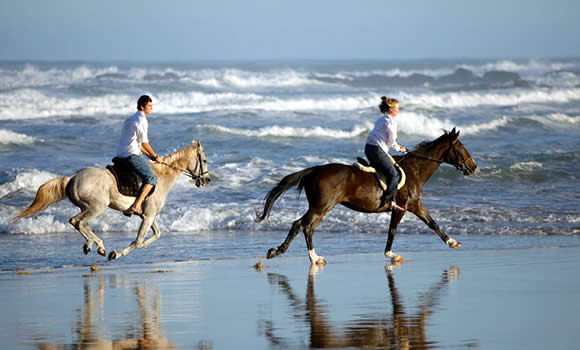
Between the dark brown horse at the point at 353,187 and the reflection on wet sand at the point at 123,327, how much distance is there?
2328mm

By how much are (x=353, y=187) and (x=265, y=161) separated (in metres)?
12.8

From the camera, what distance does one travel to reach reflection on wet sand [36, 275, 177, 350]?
6414 millimetres

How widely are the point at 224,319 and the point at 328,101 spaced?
145 ft

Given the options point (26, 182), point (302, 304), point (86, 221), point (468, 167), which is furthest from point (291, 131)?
point (302, 304)

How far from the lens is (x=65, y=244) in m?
13.6

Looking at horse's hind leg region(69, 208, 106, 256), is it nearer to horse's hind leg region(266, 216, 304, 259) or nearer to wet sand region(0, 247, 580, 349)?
wet sand region(0, 247, 580, 349)

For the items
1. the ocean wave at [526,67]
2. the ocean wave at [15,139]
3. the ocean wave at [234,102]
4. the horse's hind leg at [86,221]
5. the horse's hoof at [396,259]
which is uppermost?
the ocean wave at [526,67]

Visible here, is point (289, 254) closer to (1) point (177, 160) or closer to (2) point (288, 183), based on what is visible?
(2) point (288, 183)

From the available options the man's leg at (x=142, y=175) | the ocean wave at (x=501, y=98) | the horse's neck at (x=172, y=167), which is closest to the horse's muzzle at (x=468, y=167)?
the horse's neck at (x=172, y=167)

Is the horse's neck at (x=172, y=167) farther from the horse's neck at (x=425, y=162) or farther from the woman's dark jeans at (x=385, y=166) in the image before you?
the horse's neck at (x=425, y=162)

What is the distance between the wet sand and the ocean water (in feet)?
5.77

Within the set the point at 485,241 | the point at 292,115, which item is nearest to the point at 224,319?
the point at 485,241

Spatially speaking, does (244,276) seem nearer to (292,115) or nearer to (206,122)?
(206,122)

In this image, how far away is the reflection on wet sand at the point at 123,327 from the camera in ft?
21.0
